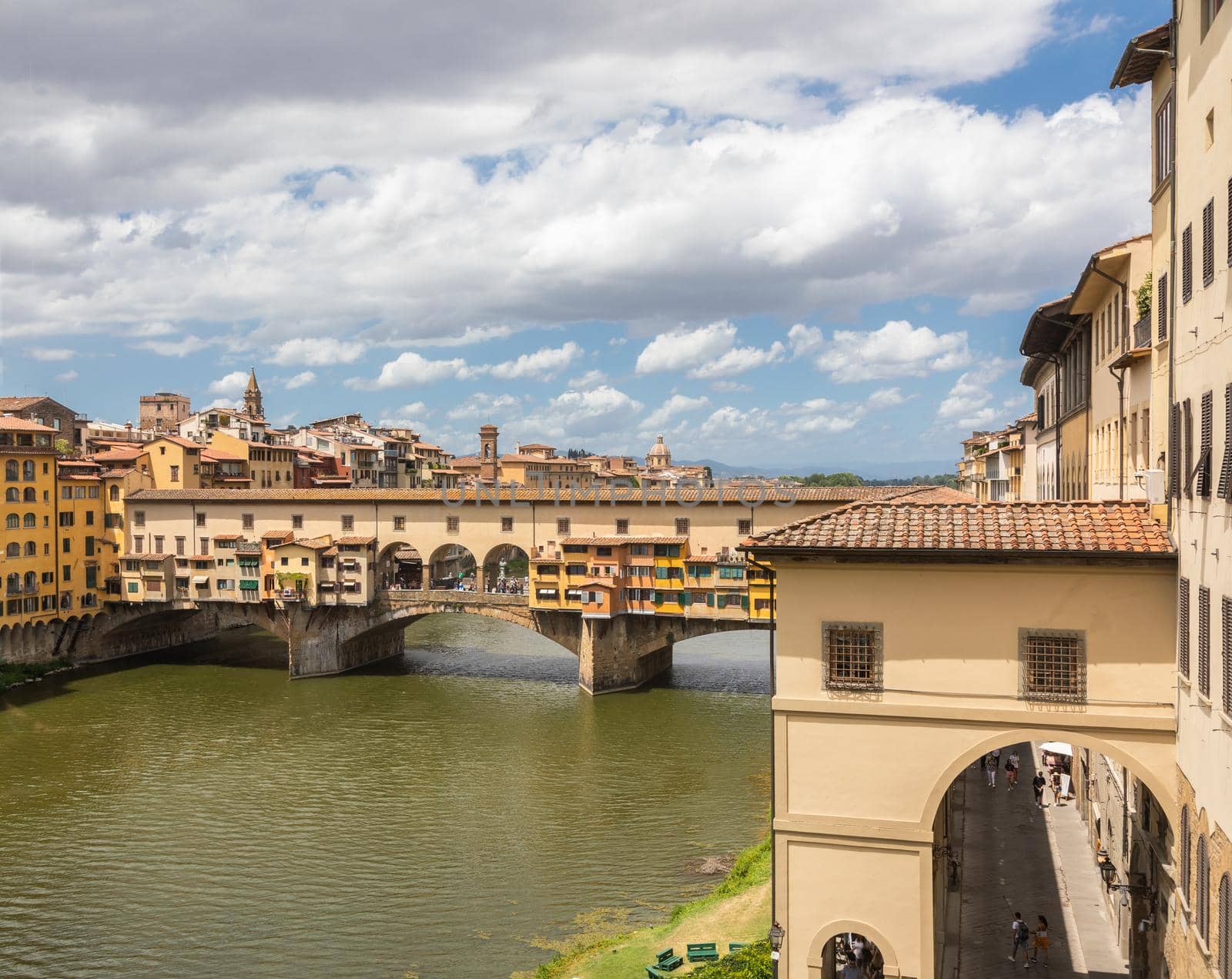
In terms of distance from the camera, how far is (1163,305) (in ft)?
49.2

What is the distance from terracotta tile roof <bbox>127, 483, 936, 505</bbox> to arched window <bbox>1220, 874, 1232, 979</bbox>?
3107cm

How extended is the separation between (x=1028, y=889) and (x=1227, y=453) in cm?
1496

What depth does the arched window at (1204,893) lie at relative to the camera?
11.8 metres

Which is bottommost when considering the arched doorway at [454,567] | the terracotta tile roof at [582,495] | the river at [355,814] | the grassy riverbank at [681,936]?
the river at [355,814]

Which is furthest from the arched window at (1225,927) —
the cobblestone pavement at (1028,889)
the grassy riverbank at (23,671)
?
the grassy riverbank at (23,671)

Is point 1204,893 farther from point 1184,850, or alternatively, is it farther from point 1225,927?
point 1184,850

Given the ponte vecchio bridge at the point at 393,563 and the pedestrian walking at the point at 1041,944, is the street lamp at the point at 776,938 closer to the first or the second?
the pedestrian walking at the point at 1041,944

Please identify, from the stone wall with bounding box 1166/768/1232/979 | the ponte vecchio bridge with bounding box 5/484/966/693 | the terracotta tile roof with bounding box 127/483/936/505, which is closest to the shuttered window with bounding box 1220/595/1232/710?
the stone wall with bounding box 1166/768/1232/979

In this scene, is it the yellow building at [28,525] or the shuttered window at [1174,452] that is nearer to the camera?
the shuttered window at [1174,452]

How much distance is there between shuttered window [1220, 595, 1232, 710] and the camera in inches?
428

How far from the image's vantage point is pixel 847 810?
14695mm

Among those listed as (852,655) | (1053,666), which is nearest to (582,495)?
(852,655)

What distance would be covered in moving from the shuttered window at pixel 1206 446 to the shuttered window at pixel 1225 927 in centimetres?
402

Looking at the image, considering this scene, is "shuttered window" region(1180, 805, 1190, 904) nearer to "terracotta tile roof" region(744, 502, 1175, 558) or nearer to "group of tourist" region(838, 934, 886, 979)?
"terracotta tile roof" region(744, 502, 1175, 558)
